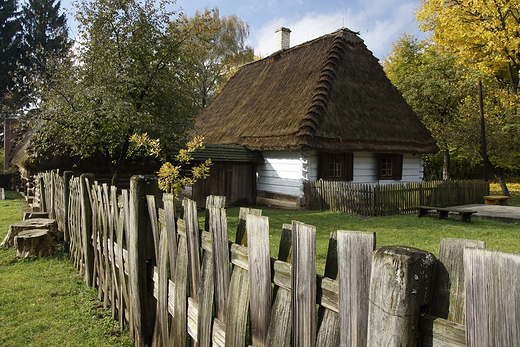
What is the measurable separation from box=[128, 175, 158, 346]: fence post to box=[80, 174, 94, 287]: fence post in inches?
83.7

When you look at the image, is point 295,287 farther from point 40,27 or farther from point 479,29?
point 40,27

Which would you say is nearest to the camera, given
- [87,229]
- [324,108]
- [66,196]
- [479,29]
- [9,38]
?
[87,229]

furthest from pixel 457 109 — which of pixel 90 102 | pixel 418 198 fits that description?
pixel 90 102

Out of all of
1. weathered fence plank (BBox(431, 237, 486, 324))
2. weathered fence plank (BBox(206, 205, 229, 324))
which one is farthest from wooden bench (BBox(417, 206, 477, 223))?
weathered fence plank (BBox(431, 237, 486, 324))

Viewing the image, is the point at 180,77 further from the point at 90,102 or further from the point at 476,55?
the point at 476,55

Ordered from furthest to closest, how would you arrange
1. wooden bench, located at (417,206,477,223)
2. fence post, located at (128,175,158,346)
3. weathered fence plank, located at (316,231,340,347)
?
wooden bench, located at (417,206,477,223), fence post, located at (128,175,158,346), weathered fence plank, located at (316,231,340,347)

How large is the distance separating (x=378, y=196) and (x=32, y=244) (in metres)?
10.2

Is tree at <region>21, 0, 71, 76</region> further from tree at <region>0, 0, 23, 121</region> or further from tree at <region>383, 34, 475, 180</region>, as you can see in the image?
tree at <region>383, 34, 475, 180</region>

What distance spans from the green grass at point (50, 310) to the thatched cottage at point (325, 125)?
9.65 m

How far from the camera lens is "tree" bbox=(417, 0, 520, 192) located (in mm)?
19766

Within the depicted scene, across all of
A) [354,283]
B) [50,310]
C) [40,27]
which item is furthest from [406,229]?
[40,27]

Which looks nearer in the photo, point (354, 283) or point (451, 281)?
point (451, 281)

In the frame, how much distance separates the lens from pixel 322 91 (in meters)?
15.3

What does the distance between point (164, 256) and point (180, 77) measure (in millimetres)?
7994
